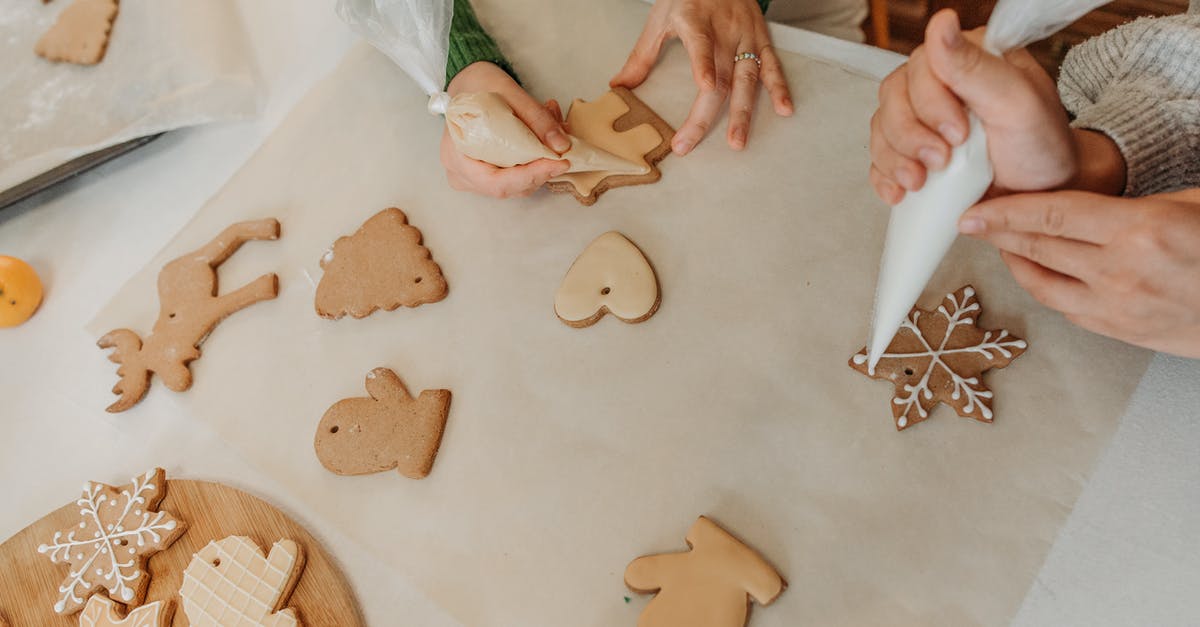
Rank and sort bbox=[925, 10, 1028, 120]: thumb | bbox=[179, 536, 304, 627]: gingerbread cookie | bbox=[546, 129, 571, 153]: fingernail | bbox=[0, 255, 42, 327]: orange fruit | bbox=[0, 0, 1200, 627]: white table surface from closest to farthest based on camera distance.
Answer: bbox=[925, 10, 1028, 120]: thumb → bbox=[0, 0, 1200, 627]: white table surface → bbox=[179, 536, 304, 627]: gingerbread cookie → bbox=[546, 129, 571, 153]: fingernail → bbox=[0, 255, 42, 327]: orange fruit

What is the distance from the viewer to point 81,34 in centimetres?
128

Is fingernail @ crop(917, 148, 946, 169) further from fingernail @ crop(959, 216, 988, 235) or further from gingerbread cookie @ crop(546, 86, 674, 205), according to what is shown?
gingerbread cookie @ crop(546, 86, 674, 205)

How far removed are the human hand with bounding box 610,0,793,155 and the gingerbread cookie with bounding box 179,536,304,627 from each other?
69 cm

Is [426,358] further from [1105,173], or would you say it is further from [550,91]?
[1105,173]

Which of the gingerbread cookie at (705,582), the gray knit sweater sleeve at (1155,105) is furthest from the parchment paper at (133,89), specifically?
the gray knit sweater sleeve at (1155,105)

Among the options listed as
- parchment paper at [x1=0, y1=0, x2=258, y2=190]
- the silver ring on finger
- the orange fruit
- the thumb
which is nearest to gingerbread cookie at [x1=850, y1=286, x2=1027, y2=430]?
the thumb

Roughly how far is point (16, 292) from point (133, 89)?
1.14 ft

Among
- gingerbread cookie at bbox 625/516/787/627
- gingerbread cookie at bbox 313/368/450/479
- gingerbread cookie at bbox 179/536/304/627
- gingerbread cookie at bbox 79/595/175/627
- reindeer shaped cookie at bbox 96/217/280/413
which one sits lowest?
gingerbread cookie at bbox 79/595/175/627

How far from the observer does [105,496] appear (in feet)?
3.20

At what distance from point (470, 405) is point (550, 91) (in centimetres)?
48

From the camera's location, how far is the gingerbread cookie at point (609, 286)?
947 millimetres

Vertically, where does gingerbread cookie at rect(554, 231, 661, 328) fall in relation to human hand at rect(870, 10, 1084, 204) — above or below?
below

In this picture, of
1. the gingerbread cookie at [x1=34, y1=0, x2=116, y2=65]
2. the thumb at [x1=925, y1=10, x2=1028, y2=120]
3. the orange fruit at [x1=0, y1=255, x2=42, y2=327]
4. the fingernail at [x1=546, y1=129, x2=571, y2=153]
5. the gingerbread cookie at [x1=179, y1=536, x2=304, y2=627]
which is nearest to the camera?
the thumb at [x1=925, y1=10, x2=1028, y2=120]

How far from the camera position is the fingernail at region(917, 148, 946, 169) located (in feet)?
2.20
